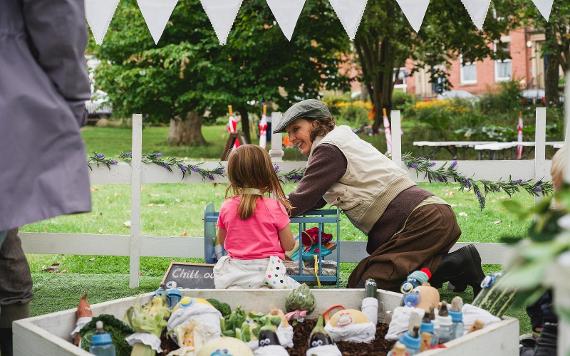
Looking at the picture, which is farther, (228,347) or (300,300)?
(300,300)

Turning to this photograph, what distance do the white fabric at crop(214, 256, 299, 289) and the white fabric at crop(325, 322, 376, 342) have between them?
871 millimetres

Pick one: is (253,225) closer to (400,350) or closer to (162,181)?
(162,181)

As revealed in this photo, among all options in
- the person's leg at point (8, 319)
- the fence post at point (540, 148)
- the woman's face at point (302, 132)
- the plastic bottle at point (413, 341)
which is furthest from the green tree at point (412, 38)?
the plastic bottle at point (413, 341)

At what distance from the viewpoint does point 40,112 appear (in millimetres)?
2271

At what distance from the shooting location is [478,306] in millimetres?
3318

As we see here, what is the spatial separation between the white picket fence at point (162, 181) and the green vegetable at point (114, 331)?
2.34 meters

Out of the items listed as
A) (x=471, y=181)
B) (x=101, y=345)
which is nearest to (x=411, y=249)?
(x=471, y=181)

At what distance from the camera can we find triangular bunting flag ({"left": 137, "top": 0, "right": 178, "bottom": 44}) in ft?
16.2

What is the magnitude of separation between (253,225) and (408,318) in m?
1.19

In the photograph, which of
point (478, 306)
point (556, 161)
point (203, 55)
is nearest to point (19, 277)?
point (478, 306)

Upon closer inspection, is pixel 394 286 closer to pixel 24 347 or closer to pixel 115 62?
pixel 24 347

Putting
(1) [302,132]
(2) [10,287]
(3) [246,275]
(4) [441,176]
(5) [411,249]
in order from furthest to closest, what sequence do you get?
(4) [441,176]
(1) [302,132]
(5) [411,249]
(3) [246,275]
(2) [10,287]

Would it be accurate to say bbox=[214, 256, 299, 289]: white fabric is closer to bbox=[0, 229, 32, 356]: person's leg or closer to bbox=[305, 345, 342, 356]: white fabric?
bbox=[0, 229, 32, 356]: person's leg

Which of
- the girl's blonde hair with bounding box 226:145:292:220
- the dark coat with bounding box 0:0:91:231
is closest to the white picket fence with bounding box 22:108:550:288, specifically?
the girl's blonde hair with bounding box 226:145:292:220
